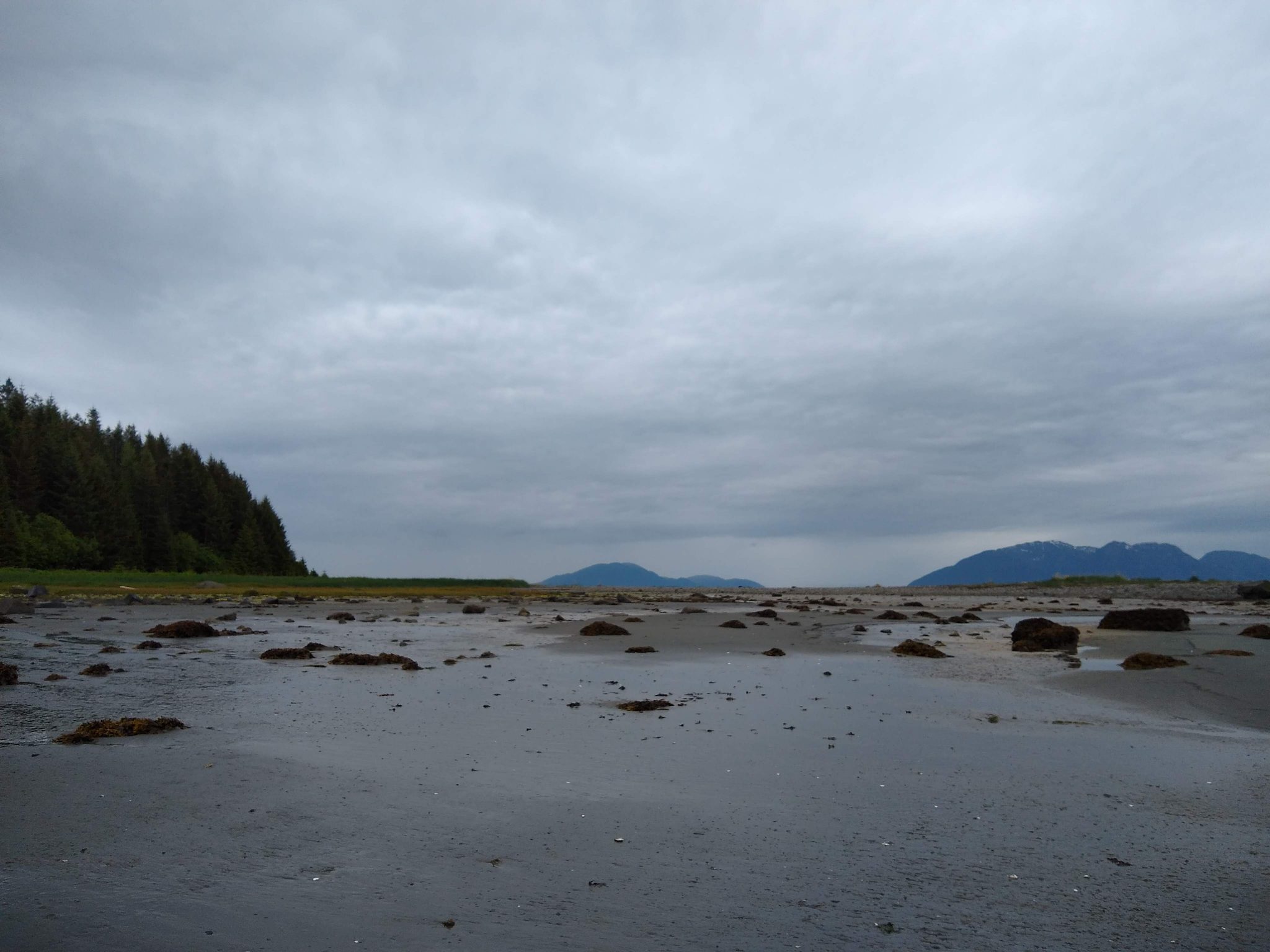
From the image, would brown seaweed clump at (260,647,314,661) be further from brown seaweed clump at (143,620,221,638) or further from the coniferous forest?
the coniferous forest

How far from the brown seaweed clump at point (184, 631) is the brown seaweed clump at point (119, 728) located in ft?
35.8

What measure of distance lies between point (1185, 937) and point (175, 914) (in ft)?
16.8

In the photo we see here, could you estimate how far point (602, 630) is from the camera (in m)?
20.4

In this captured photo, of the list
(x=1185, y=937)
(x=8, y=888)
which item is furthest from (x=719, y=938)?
(x=8, y=888)

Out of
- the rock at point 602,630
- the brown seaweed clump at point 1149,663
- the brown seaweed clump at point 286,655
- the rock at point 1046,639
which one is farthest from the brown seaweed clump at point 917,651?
the brown seaweed clump at point 286,655

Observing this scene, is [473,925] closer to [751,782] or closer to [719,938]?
[719,938]

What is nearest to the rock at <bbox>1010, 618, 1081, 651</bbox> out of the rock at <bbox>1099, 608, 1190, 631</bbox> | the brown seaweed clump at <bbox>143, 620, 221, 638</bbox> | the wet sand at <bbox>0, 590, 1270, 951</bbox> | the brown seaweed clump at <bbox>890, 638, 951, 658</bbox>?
the brown seaweed clump at <bbox>890, 638, 951, 658</bbox>

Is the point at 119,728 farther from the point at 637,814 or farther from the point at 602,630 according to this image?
the point at 602,630

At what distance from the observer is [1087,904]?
4.11 meters

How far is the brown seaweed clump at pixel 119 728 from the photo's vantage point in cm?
716

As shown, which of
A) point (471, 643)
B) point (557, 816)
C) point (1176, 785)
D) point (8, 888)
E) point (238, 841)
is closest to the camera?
point (8, 888)

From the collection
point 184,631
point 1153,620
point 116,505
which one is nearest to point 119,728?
point 184,631

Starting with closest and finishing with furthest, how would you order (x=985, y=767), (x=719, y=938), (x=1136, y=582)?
(x=719, y=938)
(x=985, y=767)
(x=1136, y=582)

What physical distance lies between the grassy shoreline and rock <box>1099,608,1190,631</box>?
38.5 m
